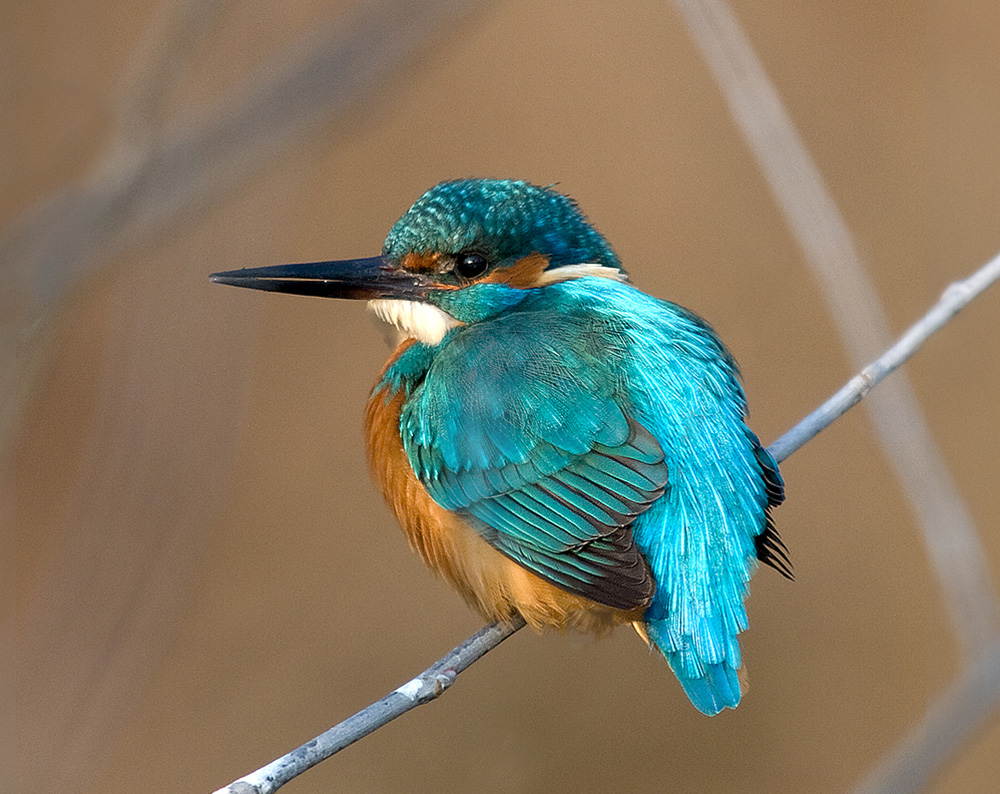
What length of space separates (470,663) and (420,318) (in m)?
0.71

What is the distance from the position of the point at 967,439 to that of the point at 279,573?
233 cm

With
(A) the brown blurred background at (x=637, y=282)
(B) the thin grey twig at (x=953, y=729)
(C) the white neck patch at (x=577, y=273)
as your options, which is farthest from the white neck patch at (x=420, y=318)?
(B) the thin grey twig at (x=953, y=729)

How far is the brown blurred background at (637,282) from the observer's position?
135 inches

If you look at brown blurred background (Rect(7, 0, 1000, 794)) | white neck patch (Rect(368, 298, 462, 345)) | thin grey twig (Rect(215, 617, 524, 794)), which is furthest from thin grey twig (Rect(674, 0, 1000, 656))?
brown blurred background (Rect(7, 0, 1000, 794))

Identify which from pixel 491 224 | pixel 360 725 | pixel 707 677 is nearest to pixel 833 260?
pixel 491 224

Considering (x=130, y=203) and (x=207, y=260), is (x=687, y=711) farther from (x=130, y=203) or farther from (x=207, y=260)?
(x=130, y=203)

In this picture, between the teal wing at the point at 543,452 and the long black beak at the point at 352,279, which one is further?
the long black beak at the point at 352,279

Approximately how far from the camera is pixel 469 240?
2.34 meters

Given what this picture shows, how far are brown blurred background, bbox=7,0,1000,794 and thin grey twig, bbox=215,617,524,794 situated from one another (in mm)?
1020

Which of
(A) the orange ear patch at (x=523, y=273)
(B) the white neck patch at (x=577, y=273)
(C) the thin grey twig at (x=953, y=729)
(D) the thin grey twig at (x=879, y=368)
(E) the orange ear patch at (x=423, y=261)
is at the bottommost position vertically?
(C) the thin grey twig at (x=953, y=729)

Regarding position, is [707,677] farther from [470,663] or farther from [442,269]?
[442,269]

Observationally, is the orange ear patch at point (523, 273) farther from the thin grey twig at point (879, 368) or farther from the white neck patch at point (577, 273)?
the thin grey twig at point (879, 368)

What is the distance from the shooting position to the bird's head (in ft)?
7.62

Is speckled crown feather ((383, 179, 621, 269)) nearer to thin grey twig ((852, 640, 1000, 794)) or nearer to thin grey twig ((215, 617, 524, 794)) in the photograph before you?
thin grey twig ((215, 617, 524, 794))
